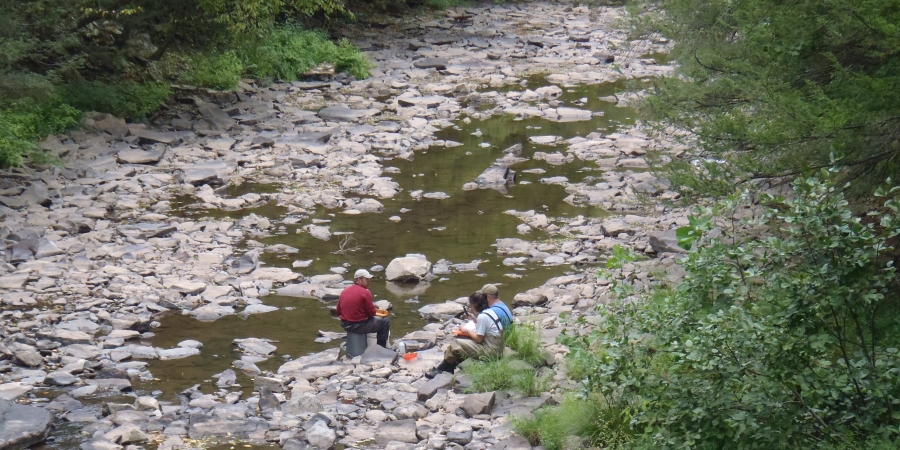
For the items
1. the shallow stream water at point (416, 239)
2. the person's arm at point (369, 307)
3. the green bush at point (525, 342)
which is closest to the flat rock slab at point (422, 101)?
the shallow stream water at point (416, 239)

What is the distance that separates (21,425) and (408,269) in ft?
18.5

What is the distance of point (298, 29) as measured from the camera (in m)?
26.2

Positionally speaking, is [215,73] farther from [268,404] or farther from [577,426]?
[577,426]

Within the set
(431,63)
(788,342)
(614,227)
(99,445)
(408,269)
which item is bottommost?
(431,63)

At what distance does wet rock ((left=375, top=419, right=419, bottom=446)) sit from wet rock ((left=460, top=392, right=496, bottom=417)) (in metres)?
0.52

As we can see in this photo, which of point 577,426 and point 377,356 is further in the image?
point 377,356

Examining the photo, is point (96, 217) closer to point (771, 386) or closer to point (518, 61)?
point (771, 386)

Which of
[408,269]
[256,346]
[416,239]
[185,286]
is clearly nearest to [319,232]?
[416,239]

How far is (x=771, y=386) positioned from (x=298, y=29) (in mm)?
22778

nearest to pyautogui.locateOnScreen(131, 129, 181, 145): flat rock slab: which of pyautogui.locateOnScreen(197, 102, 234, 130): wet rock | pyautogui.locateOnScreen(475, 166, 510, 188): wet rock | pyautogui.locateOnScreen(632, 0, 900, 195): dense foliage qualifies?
pyautogui.locateOnScreen(197, 102, 234, 130): wet rock

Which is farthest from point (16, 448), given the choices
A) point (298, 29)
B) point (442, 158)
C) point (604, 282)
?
point (298, 29)

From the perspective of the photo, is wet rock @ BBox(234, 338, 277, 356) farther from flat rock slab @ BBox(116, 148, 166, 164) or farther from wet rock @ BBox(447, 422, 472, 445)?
flat rock slab @ BBox(116, 148, 166, 164)

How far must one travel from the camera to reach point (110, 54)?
1850 centimetres

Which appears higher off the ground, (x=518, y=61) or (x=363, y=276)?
(x=363, y=276)
